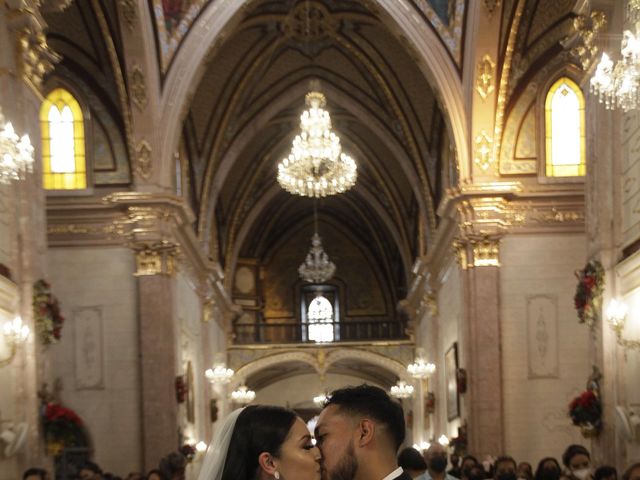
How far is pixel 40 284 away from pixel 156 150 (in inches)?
362

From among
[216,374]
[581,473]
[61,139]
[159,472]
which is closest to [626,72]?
[581,473]

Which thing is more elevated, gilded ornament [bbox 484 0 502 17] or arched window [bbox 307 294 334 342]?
gilded ornament [bbox 484 0 502 17]

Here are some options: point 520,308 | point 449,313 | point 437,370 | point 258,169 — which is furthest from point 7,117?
point 258,169

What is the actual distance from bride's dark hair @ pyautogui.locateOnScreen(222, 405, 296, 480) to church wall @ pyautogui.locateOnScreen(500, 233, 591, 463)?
18.5 m

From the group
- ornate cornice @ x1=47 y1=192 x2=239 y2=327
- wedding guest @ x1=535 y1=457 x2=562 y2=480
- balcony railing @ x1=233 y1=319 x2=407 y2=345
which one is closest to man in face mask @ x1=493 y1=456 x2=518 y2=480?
wedding guest @ x1=535 y1=457 x2=562 y2=480

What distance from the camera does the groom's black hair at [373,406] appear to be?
13.0 ft

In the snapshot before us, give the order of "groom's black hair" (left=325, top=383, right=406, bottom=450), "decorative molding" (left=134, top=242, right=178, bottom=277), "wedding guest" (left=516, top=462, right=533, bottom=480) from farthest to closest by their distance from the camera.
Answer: "decorative molding" (left=134, top=242, right=178, bottom=277) → "wedding guest" (left=516, top=462, right=533, bottom=480) → "groom's black hair" (left=325, top=383, right=406, bottom=450)

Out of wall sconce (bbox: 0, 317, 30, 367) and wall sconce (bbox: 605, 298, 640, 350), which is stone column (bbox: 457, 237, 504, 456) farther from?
wall sconce (bbox: 0, 317, 30, 367)

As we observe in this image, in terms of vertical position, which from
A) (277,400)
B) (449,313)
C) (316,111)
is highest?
(316,111)

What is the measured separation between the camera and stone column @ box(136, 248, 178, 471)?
71.0ft

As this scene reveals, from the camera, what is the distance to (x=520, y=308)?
2209 cm

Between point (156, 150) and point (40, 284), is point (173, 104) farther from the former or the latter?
point (40, 284)

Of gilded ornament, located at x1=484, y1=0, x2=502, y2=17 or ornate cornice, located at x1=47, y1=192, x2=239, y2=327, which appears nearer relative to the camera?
gilded ornament, located at x1=484, y1=0, x2=502, y2=17

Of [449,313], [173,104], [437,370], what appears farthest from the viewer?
[437,370]
